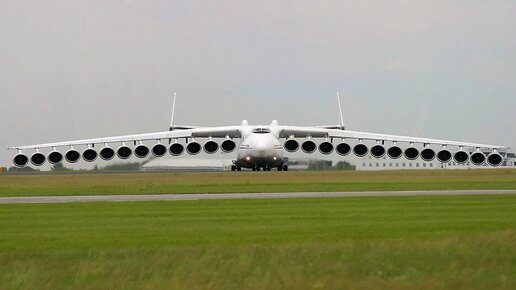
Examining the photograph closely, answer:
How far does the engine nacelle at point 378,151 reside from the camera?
60000mm

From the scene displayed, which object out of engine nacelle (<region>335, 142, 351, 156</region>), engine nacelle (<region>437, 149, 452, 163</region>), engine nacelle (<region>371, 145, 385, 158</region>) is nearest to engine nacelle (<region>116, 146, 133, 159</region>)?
engine nacelle (<region>335, 142, 351, 156</region>)

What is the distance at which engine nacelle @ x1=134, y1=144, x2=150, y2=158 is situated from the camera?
196 feet

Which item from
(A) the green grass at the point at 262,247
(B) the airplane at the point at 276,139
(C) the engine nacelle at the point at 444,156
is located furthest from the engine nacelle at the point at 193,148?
(A) the green grass at the point at 262,247

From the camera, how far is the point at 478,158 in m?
58.7

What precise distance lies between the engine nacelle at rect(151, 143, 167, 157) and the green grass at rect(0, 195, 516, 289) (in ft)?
116

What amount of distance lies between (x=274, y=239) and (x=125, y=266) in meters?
4.10

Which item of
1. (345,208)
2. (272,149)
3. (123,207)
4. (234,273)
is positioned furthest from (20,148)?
(234,273)

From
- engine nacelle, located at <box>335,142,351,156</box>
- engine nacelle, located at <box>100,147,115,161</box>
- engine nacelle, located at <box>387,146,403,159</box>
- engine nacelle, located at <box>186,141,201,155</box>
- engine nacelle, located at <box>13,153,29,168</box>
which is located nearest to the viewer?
engine nacelle, located at <box>13,153,29,168</box>

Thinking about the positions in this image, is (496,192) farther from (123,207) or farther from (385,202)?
(123,207)

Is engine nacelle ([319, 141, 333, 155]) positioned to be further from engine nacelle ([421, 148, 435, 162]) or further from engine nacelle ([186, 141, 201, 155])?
engine nacelle ([186, 141, 201, 155])

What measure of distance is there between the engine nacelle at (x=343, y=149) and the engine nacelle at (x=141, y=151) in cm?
1246

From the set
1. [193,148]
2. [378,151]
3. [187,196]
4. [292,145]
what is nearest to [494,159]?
[378,151]

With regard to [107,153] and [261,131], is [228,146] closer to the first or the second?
[261,131]

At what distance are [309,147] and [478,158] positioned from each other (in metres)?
10.8
